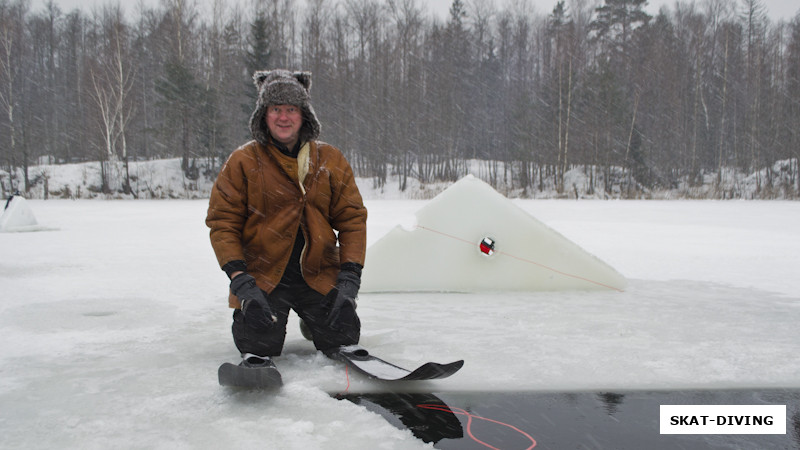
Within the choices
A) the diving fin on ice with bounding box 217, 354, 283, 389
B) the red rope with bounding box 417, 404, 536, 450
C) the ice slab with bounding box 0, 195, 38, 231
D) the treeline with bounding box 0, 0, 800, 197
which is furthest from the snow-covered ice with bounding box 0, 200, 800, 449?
the treeline with bounding box 0, 0, 800, 197

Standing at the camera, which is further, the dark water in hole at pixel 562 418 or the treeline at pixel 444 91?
the treeline at pixel 444 91

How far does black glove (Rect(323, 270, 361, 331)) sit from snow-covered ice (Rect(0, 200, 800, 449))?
22cm

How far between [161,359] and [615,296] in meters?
2.96

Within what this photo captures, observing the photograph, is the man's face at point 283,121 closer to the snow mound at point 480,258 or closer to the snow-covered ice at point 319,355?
the snow-covered ice at point 319,355

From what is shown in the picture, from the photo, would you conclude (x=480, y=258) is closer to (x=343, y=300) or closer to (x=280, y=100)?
(x=343, y=300)

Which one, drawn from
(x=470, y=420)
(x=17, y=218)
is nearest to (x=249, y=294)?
(x=470, y=420)

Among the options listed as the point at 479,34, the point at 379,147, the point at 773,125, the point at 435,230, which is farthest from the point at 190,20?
the point at 773,125

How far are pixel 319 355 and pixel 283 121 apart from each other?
106 centimetres

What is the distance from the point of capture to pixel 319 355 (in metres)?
2.63

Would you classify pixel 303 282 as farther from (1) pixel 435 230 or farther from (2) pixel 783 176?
(2) pixel 783 176

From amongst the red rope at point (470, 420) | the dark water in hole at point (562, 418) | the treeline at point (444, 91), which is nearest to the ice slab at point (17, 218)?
the dark water in hole at point (562, 418)

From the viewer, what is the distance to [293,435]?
1741 millimetres

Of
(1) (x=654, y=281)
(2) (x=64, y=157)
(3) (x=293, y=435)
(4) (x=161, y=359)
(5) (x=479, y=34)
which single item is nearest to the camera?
(3) (x=293, y=435)

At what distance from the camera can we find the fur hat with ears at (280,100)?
2404 mm
